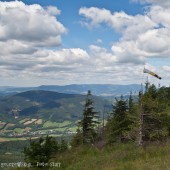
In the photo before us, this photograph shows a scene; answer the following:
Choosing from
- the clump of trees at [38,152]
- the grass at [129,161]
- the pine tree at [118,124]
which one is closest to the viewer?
the grass at [129,161]

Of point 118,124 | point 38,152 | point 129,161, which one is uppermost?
point 129,161

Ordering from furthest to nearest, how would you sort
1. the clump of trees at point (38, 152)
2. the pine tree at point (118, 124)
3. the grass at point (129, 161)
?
the pine tree at point (118, 124), the clump of trees at point (38, 152), the grass at point (129, 161)

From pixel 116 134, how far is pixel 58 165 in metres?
24.9

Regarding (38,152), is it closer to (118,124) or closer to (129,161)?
(129,161)

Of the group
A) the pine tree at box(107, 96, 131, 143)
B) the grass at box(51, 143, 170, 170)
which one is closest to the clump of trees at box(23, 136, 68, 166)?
the grass at box(51, 143, 170, 170)

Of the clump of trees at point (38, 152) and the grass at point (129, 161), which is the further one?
the clump of trees at point (38, 152)

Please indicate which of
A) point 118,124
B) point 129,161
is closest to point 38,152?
point 129,161

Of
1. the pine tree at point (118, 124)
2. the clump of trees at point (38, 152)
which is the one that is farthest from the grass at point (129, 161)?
the pine tree at point (118, 124)

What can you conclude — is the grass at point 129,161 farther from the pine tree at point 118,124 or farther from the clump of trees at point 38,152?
the pine tree at point 118,124

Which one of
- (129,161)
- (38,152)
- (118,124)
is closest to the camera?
(129,161)

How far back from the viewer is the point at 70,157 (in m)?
22.5

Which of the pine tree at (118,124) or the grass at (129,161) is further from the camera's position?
the pine tree at (118,124)

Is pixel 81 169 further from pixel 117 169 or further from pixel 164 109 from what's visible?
pixel 164 109

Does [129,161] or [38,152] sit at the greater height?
[129,161]
